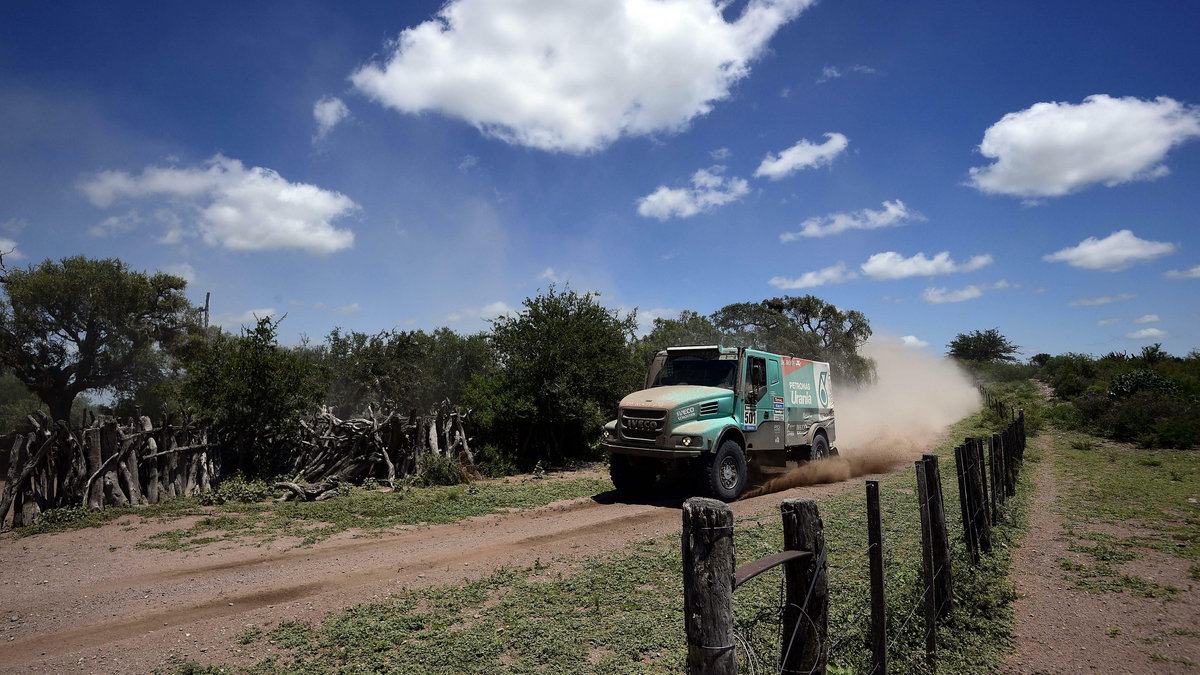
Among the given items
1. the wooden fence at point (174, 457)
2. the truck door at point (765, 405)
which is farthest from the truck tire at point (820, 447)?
the wooden fence at point (174, 457)

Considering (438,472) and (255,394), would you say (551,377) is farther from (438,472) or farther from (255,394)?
(255,394)

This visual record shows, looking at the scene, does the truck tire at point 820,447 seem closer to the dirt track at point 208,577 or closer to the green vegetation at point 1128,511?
the dirt track at point 208,577

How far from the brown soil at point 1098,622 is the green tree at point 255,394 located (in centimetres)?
1438

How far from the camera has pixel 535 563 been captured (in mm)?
7656

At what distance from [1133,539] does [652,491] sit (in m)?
7.75

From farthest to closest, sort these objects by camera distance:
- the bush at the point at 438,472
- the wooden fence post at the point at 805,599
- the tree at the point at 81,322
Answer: the tree at the point at 81,322, the bush at the point at 438,472, the wooden fence post at the point at 805,599

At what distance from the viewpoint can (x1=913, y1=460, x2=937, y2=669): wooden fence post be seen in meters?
4.97

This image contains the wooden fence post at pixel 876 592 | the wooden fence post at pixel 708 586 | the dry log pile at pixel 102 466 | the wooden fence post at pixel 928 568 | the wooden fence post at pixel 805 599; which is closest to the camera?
the wooden fence post at pixel 708 586

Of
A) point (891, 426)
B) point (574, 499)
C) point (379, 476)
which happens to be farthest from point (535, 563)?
point (891, 426)

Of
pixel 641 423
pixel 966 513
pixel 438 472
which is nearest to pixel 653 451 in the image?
pixel 641 423

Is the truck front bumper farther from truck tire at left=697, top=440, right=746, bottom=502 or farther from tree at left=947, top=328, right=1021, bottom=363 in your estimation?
tree at left=947, top=328, right=1021, bottom=363

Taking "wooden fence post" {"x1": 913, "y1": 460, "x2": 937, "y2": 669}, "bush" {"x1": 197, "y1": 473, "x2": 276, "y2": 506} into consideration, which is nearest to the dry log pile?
"bush" {"x1": 197, "y1": 473, "x2": 276, "y2": 506}

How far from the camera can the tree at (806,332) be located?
4991 centimetres

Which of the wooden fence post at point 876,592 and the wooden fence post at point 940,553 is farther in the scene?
the wooden fence post at point 940,553
